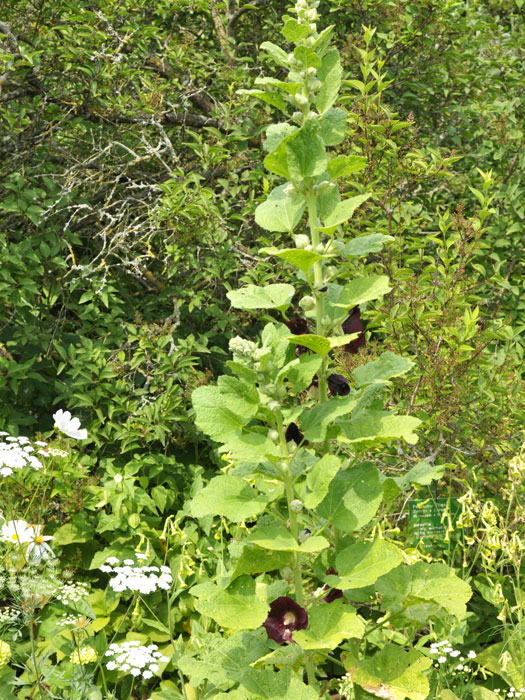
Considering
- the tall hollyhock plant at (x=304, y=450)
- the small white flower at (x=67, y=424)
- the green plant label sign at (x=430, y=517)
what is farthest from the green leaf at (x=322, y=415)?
the small white flower at (x=67, y=424)

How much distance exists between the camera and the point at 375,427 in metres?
1.36

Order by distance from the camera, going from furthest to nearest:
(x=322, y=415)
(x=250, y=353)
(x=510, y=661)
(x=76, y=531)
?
(x=76, y=531) < (x=510, y=661) < (x=322, y=415) < (x=250, y=353)

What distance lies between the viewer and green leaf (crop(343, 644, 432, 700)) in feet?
4.34

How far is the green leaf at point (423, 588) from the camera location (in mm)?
1394

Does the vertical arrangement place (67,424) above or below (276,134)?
below

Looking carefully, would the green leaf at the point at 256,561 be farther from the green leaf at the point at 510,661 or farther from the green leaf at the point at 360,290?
the green leaf at the point at 510,661

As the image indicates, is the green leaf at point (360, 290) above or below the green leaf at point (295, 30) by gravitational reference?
below

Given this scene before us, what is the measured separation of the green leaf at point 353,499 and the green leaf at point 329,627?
6.0 inches

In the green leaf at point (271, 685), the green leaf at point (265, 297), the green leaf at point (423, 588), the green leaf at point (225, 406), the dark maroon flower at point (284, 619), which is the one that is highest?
the green leaf at point (265, 297)

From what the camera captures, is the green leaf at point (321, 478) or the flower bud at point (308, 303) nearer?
the green leaf at point (321, 478)

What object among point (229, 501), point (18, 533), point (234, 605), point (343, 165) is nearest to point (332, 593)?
point (234, 605)

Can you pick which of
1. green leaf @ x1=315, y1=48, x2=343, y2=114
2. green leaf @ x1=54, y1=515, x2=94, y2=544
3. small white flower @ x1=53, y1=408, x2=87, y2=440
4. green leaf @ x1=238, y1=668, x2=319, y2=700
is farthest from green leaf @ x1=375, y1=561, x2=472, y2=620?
green leaf @ x1=54, y1=515, x2=94, y2=544

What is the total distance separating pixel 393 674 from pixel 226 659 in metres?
0.35

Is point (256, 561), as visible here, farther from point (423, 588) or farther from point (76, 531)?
point (76, 531)
